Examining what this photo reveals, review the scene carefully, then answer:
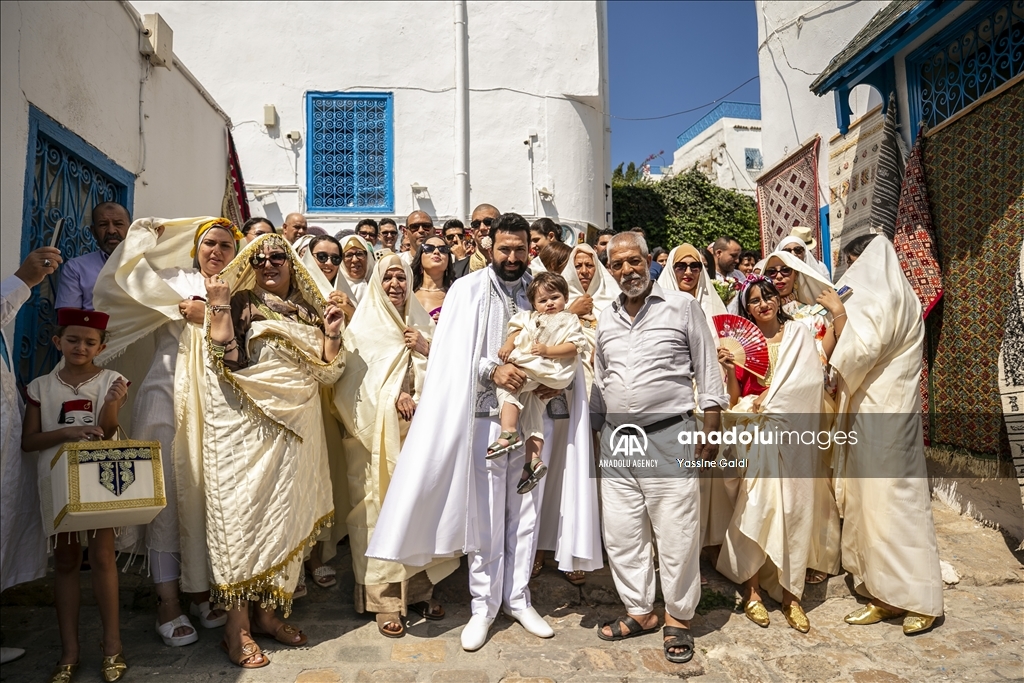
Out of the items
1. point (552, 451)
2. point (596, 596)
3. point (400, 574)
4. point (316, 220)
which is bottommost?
point (596, 596)

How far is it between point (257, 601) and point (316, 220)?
688cm

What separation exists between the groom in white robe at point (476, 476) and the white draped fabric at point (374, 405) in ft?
0.83

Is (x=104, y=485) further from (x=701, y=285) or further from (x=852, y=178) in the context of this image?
(x=852, y=178)

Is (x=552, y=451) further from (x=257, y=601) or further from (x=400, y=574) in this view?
(x=257, y=601)

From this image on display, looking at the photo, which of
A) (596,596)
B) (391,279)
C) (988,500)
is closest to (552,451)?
(596,596)

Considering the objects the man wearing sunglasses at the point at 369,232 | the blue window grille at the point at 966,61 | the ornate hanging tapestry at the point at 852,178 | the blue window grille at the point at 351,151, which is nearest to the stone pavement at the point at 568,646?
the man wearing sunglasses at the point at 369,232

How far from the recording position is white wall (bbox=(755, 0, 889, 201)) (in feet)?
26.3

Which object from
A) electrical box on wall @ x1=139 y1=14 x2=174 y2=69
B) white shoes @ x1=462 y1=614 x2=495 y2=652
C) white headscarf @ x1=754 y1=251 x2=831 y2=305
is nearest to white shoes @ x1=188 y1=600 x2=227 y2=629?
white shoes @ x1=462 y1=614 x2=495 y2=652

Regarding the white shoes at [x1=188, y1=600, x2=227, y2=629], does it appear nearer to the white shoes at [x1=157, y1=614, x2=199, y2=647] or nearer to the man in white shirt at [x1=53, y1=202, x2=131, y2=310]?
the white shoes at [x1=157, y1=614, x2=199, y2=647]

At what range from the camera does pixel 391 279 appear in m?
4.02

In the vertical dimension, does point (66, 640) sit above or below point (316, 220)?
below

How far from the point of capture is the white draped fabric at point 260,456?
10.6 ft

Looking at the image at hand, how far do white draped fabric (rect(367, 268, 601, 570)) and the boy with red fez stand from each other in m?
1.20

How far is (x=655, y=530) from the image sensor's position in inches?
138
